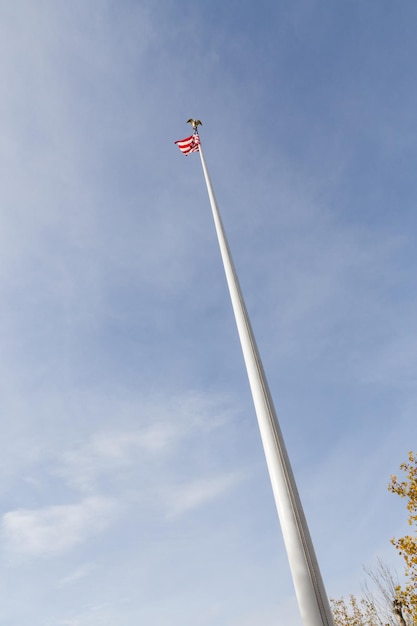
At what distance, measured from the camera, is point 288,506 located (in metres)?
6.66

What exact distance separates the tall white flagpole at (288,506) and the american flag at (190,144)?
1158 cm

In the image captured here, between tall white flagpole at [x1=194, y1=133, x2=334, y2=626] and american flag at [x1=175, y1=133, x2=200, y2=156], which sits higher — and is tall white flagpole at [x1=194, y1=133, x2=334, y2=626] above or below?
below

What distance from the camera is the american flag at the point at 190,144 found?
59.3ft

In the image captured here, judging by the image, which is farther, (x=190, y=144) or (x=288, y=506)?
(x=190, y=144)

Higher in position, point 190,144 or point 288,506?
point 190,144

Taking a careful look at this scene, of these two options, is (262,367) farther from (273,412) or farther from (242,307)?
(242,307)

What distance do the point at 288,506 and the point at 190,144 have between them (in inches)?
617

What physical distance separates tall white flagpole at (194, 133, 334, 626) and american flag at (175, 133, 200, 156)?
38.0 ft

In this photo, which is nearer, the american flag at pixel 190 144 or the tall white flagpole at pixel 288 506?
the tall white flagpole at pixel 288 506

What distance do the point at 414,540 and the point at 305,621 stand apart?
1840cm

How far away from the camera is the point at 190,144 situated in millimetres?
18406

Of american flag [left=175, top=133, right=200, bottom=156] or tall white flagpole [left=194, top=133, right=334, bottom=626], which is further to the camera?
american flag [left=175, top=133, right=200, bottom=156]

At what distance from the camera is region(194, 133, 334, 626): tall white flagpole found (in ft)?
19.2

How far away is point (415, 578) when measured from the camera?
22766 mm
